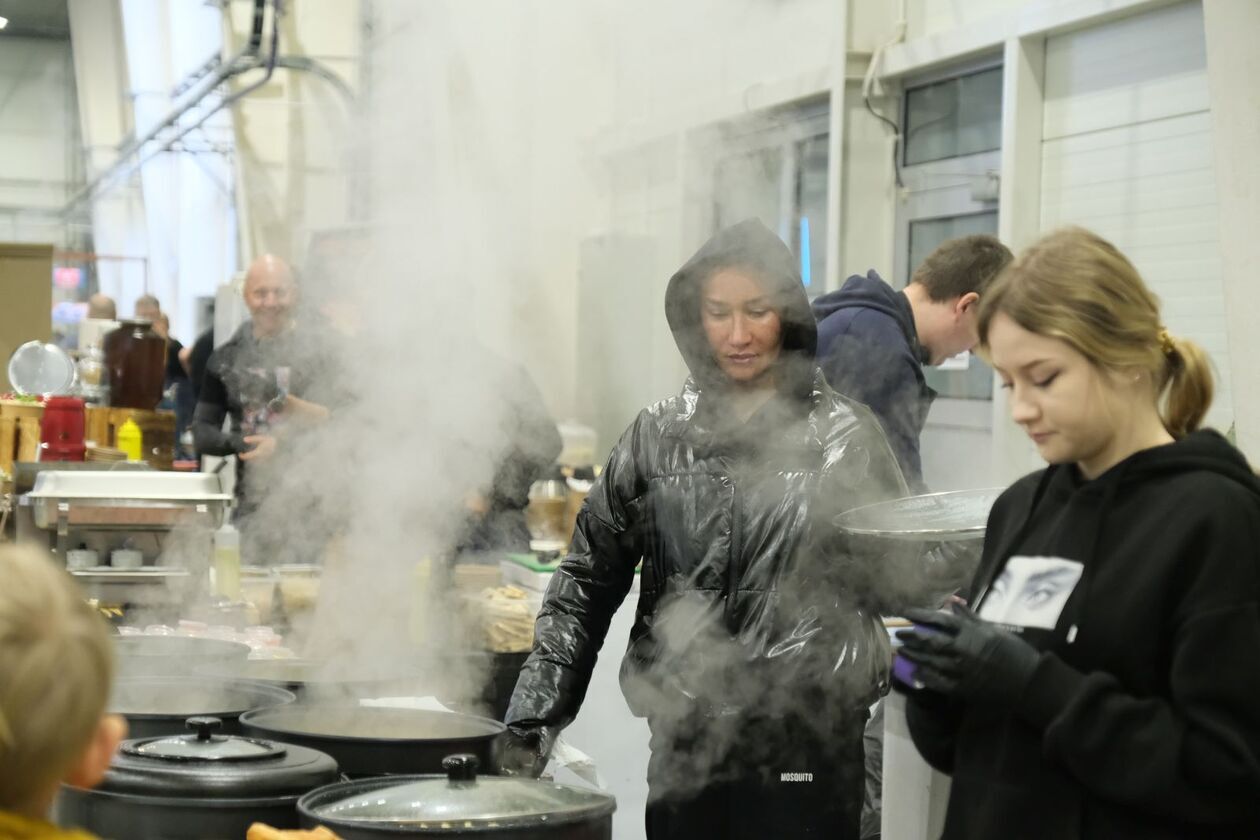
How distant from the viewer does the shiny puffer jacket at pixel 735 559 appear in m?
2.38

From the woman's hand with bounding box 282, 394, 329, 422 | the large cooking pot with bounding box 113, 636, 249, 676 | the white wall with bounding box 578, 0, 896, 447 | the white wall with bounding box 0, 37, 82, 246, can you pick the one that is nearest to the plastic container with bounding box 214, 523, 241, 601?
the woman's hand with bounding box 282, 394, 329, 422

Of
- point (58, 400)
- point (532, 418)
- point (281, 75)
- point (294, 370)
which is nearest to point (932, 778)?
point (532, 418)

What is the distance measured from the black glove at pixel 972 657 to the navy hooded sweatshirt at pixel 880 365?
1.70m

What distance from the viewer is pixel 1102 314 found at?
151cm

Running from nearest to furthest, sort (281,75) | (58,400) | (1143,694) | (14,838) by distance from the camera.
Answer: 1. (14,838)
2. (1143,694)
3. (58,400)
4. (281,75)

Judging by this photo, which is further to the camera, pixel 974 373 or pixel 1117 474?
pixel 974 373

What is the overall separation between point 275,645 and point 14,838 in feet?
7.49

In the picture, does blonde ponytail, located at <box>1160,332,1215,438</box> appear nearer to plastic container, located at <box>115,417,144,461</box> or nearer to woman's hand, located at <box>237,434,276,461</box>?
woman's hand, located at <box>237,434,276,461</box>

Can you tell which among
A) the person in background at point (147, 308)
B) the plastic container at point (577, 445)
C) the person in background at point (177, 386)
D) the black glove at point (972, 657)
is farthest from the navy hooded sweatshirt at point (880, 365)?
the person in background at point (147, 308)

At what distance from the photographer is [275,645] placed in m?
3.33

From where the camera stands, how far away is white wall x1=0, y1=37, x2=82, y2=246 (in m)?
20.0

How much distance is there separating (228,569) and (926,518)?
2.30 m

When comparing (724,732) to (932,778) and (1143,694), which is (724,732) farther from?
(1143,694)

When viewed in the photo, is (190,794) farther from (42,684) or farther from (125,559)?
(125,559)
